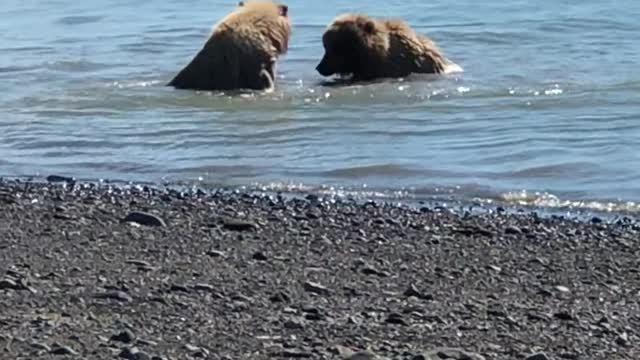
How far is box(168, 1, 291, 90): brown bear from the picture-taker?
575 inches

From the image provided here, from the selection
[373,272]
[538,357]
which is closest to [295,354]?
[538,357]

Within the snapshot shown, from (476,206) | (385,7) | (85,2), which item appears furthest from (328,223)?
(85,2)

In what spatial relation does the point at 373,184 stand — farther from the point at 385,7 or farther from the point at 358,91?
the point at 385,7

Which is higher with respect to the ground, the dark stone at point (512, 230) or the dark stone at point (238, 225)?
the dark stone at point (238, 225)

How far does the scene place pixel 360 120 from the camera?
13.1 meters

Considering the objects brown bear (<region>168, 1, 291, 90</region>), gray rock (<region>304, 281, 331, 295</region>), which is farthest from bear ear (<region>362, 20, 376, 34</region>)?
gray rock (<region>304, 281, 331, 295</region>)

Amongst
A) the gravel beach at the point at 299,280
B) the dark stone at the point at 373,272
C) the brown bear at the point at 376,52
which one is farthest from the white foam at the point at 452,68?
the dark stone at the point at 373,272

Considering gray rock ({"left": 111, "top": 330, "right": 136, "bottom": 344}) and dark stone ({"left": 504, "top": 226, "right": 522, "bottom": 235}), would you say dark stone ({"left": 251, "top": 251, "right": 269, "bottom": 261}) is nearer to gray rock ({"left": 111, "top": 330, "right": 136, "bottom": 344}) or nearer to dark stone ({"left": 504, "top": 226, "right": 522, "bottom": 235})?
dark stone ({"left": 504, "top": 226, "right": 522, "bottom": 235})

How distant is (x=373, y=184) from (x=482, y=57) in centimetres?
692

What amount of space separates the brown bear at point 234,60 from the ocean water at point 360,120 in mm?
211

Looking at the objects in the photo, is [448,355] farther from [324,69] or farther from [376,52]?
[324,69]

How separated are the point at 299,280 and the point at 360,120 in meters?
5.82

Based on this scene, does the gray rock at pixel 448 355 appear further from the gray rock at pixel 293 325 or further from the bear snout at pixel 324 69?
the bear snout at pixel 324 69

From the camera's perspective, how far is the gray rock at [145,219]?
8.84 m
